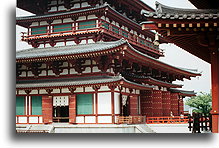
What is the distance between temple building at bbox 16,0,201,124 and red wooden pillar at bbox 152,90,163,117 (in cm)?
3

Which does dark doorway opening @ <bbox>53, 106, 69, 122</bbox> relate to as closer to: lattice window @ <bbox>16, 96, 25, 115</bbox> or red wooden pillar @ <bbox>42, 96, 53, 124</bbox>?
red wooden pillar @ <bbox>42, 96, 53, 124</bbox>

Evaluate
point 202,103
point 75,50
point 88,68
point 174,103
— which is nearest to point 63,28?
point 75,50

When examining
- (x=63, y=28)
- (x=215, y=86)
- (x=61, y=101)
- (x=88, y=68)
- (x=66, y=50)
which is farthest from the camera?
(x=63, y=28)

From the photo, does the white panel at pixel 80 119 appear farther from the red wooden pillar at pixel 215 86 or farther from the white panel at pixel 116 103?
the red wooden pillar at pixel 215 86

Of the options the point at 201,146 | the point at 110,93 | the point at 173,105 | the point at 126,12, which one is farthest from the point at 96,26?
the point at 201,146

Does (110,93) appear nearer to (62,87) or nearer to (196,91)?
(62,87)

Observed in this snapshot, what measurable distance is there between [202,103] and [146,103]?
4396 mm

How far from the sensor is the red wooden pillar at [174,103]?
540 inches

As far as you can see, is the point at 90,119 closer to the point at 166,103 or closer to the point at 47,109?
the point at 47,109

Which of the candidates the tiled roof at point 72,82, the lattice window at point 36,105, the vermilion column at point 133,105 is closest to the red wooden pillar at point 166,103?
the vermilion column at point 133,105

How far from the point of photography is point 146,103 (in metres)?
12.6

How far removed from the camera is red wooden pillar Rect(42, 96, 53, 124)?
11680 mm

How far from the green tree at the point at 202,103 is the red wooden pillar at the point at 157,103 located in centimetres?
366

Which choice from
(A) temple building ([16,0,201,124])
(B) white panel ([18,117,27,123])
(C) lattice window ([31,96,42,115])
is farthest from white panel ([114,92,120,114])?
(B) white panel ([18,117,27,123])
